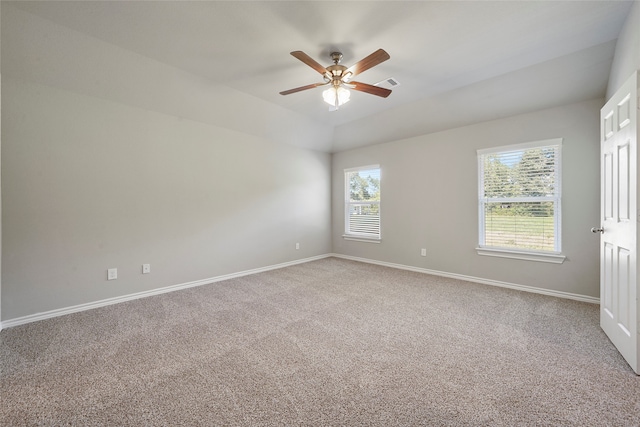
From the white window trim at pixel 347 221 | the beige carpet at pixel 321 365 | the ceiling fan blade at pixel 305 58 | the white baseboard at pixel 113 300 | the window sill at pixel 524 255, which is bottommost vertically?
the beige carpet at pixel 321 365

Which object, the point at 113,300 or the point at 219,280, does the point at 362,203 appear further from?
the point at 113,300

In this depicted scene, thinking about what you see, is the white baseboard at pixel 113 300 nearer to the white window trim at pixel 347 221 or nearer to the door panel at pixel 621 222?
the white window trim at pixel 347 221

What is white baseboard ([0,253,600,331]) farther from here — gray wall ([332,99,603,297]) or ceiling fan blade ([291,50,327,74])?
ceiling fan blade ([291,50,327,74])

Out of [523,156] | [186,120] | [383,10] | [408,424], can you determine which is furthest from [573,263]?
[186,120]

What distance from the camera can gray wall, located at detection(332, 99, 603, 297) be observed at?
321 cm

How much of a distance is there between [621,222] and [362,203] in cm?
385

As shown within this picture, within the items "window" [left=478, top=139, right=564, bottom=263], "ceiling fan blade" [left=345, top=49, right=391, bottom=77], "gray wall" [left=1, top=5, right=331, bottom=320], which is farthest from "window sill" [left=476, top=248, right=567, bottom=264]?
"gray wall" [left=1, top=5, right=331, bottom=320]

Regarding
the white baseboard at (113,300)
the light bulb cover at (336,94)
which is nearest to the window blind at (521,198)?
the light bulb cover at (336,94)

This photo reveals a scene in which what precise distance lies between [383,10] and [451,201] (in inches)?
120

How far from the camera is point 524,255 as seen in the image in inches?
143

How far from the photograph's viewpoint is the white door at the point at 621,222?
1.88 metres

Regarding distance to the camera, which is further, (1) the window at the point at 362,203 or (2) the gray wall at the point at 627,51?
(1) the window at the point at 362,203

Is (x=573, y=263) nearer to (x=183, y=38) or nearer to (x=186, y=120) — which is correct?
(x=183, y=38)

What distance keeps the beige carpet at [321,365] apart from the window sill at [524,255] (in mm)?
499
